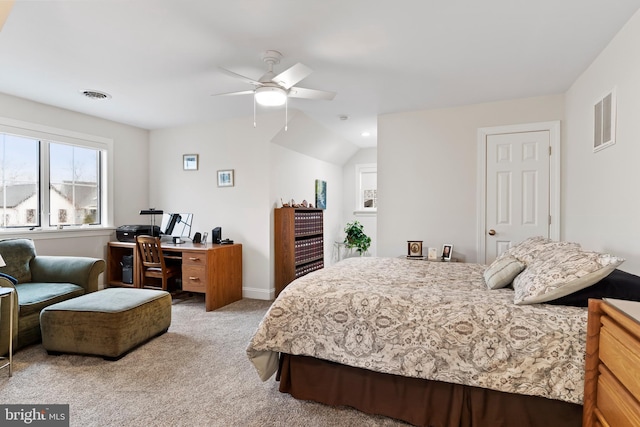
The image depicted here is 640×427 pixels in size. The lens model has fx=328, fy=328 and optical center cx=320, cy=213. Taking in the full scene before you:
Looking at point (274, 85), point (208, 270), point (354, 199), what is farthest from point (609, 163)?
point (354, 199)

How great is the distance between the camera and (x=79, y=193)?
4309 millimetres

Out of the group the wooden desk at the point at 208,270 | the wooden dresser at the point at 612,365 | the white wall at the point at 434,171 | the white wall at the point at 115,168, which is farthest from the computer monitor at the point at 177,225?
the wooden dresser at the point at 612,365

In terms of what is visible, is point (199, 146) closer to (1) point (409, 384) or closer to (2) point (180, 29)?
(2) point (180, 29)

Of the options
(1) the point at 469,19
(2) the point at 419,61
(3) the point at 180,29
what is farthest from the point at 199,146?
(1) the point at 469,19

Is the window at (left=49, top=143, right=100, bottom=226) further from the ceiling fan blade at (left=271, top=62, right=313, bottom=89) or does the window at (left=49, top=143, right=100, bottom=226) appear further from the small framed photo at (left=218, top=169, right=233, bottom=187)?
the ceiling fan blade at (left=271, top=62, right=313, bottom=89)

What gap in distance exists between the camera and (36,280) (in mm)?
3285

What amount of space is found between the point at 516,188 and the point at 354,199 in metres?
3.41

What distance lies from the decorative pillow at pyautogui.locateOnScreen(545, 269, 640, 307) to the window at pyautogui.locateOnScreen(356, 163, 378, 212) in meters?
4.91

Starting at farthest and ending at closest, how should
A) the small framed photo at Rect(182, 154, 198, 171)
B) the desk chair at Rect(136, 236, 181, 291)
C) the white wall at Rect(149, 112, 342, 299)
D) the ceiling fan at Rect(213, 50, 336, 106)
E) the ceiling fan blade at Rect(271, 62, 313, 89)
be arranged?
the small framed photo at Rect(182, 154, 198, 171) < the white wall at Rect(149, 112, 342, 299) < the desk chair at Rect(136, 236, 181, 291) < the ceiling fan at Rect(213, 50, 336, 106) < the ceiling fan blade at Rect(271, 62, 313, 89)

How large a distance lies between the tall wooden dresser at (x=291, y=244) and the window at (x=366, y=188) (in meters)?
2.02

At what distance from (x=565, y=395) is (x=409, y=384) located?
706 millimetres

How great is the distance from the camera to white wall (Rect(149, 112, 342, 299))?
4.34m

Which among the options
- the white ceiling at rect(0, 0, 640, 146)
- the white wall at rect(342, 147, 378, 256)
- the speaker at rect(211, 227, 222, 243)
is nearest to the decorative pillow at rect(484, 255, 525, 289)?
the white ceiling at rect(0, 0, 640, 146)

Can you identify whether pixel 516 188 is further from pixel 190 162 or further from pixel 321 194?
pixel 190 162
